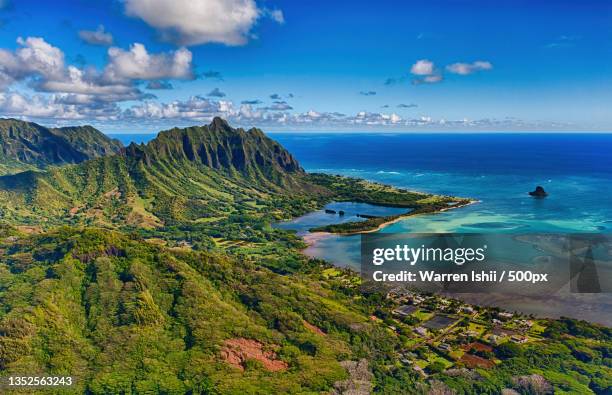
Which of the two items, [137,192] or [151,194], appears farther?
[137,192]

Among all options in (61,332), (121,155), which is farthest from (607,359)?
(121,155)

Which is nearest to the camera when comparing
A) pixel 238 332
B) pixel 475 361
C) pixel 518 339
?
pixel 238 332

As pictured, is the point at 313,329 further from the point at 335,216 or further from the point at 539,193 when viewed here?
the point at 539,193

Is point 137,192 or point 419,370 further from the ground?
point 137,192

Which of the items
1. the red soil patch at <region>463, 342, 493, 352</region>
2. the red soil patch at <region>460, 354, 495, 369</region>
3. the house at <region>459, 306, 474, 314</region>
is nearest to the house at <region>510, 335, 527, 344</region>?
the red soil patch at <region>463, 342, 493, 352</region>

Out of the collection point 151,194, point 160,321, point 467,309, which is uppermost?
point 151,194

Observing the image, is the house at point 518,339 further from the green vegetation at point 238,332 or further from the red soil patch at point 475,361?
the red soil patch at point 475,361

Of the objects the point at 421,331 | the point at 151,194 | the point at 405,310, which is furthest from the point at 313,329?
the point at 151,194

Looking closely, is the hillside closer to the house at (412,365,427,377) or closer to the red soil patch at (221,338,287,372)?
the red soil patch at (221,338,287,372)
